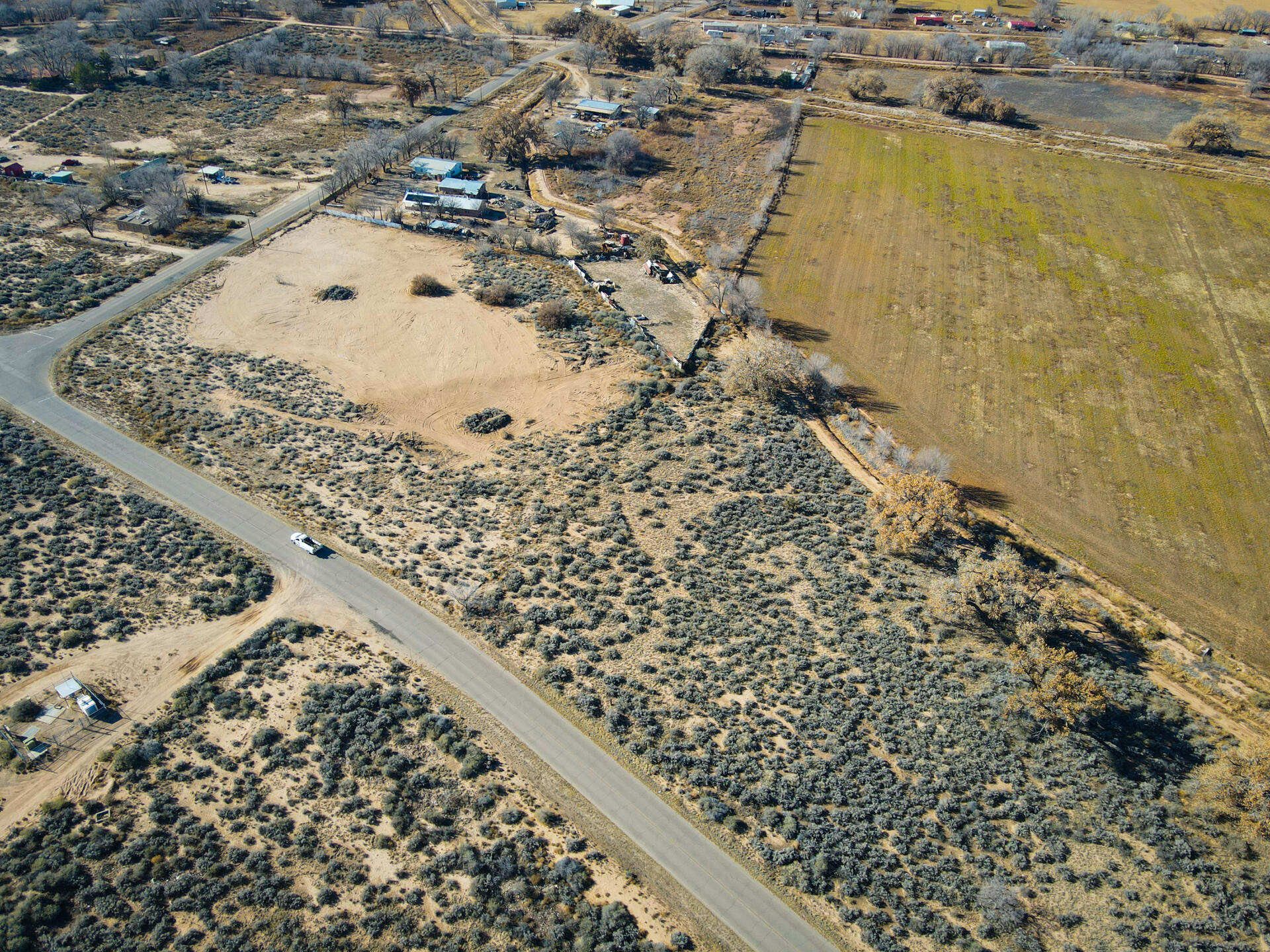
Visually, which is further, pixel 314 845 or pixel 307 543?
pixel 307 543

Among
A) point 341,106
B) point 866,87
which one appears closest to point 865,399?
point 866,87

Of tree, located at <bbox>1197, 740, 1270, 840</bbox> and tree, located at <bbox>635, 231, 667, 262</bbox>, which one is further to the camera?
tree, located at <bbox>635, 231, 667, 262</bbox>

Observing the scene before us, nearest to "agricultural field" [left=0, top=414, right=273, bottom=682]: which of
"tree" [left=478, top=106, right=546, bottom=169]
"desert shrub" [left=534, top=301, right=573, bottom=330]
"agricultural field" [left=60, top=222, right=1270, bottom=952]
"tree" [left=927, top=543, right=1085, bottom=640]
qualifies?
"agricultural field" [left=60, top=222, right=1270, bottom=952]

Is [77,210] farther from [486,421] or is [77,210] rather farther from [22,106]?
[486,421]

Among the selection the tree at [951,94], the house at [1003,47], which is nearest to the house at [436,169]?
the tree at [951,94]

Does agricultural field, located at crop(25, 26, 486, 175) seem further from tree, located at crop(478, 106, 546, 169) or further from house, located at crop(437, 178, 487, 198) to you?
house, located at crop(437, 178, 487, 198)

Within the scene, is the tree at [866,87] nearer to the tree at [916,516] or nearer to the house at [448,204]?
the house at [448,204]

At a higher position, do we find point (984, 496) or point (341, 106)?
point (341, 106)
